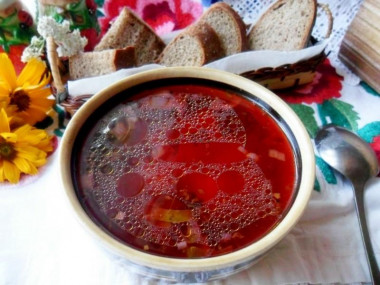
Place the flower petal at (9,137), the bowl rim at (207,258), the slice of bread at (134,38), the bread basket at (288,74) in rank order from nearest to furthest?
the bowl rim at (207,258) → the flower petal at (9,137) → the bread basket at (288,74) → the slice of bread at (134,38)

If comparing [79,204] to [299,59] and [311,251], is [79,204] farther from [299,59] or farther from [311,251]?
[299,59]

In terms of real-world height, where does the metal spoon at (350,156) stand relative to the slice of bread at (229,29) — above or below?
below

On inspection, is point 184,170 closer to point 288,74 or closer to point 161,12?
point 288,74

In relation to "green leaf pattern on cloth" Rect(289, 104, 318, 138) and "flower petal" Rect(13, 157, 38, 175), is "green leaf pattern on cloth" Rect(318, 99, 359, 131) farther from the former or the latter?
"flower petal" Rect(13, 157, 38, 175)

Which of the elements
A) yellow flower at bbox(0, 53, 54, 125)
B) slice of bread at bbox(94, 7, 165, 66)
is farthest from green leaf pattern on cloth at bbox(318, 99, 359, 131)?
yellow flower at bbox(0, 53, 54, 125)

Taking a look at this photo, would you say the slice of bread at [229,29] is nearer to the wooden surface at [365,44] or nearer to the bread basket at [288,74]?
the bread basket at [288,74]

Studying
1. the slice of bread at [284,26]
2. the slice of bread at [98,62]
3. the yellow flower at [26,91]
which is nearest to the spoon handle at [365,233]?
the slice of bread at [284,26]

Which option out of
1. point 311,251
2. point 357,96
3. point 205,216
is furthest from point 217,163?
point 357,96

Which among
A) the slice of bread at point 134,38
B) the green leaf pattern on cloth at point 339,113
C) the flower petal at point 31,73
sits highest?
the slice of bread at point 134,38
